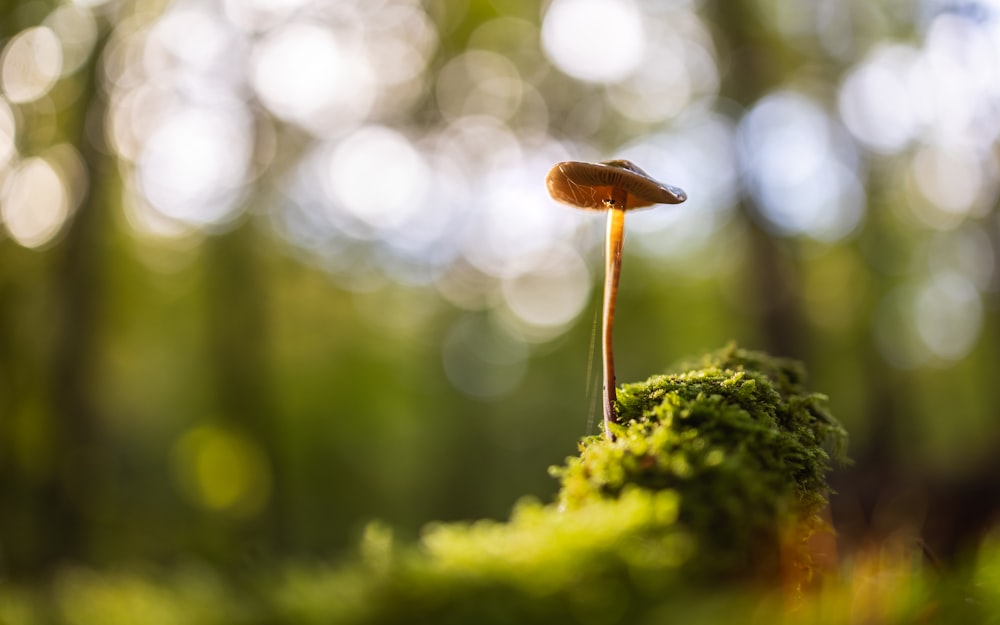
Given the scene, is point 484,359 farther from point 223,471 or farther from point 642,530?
point 642,530

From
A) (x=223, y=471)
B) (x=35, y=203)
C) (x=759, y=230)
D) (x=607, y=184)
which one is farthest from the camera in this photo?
(x=223, y=471)

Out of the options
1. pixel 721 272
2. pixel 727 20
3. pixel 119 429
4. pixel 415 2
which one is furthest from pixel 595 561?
pixel 119 429

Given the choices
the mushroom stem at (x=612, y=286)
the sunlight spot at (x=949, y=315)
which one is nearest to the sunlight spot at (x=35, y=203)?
the mushroom stem at (x=612, y=286)

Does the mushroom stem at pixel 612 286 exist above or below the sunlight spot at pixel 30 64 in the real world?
below

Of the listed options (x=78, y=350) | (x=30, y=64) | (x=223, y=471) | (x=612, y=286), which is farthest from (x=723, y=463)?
(x=223, y=471)

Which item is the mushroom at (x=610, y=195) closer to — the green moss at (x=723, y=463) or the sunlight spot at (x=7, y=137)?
the green moss at (x=723, y=463)
